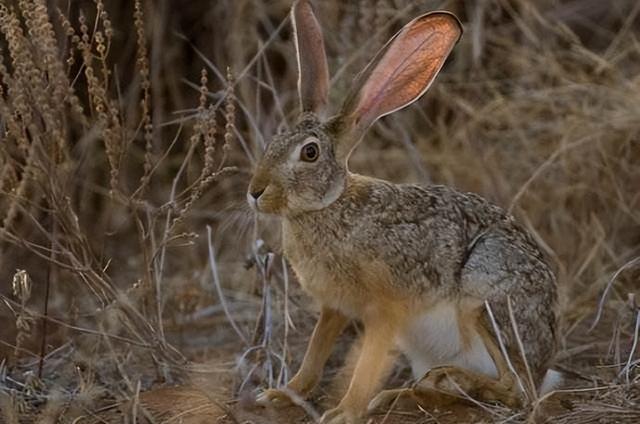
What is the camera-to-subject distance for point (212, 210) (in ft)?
18.2

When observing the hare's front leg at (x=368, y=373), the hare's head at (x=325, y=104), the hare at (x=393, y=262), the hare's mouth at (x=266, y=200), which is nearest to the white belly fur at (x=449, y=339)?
the hare at (x=393, y=262)

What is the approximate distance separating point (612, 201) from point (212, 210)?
5.45 feet

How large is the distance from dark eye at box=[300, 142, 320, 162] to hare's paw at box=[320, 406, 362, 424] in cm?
66

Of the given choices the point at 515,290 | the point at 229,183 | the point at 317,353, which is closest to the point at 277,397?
the point at 317,353

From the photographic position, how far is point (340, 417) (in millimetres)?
3443

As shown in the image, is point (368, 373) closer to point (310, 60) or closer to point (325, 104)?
point (325, 104)

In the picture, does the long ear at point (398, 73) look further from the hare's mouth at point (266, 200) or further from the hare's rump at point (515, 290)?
the hare's rump at point (515, 290)

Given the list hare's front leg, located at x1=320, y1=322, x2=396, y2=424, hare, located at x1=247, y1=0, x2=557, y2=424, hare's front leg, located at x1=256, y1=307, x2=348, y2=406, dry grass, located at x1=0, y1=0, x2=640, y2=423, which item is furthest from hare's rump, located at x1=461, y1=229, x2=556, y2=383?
hare's front leg, located at x1=256, y1=307, x2=348, y2=406

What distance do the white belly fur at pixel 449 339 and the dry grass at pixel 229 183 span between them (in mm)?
146

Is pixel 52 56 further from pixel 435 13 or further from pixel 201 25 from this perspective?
pixel 201 25

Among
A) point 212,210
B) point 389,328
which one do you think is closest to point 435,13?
point 389,328

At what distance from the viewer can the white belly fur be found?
11.8ft

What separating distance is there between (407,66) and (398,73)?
1.4 inches

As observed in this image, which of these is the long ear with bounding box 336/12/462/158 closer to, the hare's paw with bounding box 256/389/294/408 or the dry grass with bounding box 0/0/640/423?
the dry grass with bounding box 0/0/640/423
